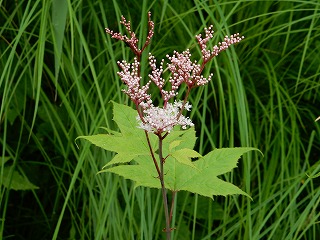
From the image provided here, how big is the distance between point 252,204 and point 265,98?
32 cm

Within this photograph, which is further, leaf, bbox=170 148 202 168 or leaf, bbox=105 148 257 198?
leaf, bbox=105 148 257 198

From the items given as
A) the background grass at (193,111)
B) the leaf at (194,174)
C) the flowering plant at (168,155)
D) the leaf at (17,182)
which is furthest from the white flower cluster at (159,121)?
the leaf at (17,182)

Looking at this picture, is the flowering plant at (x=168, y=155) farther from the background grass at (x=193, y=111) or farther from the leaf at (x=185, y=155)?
the background grass at (x=193, y=111)

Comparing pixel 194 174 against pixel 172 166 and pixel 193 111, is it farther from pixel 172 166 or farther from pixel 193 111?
pixel 193 111

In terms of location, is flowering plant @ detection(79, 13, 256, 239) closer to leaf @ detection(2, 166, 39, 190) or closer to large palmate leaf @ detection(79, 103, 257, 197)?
large palmate leaf @ detection(79, 103, 257, 197)

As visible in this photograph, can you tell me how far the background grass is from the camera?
57.9 inches

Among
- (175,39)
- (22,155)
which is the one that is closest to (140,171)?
(175,39)

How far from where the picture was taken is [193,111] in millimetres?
1441

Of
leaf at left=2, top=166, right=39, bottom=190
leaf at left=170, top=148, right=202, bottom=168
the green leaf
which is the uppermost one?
the green leaf

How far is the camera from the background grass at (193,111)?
1.47m

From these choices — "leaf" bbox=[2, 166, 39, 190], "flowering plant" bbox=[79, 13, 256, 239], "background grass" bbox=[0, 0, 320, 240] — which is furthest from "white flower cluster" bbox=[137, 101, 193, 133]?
"leaf" bbox=[2, 166, 39, 190]

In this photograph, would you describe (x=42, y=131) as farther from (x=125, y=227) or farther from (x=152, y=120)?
(x=152, y=120)

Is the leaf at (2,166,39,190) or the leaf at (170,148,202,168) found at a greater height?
the leaf at (170,148,202,168)

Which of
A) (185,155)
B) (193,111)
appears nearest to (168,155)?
(185,155)
